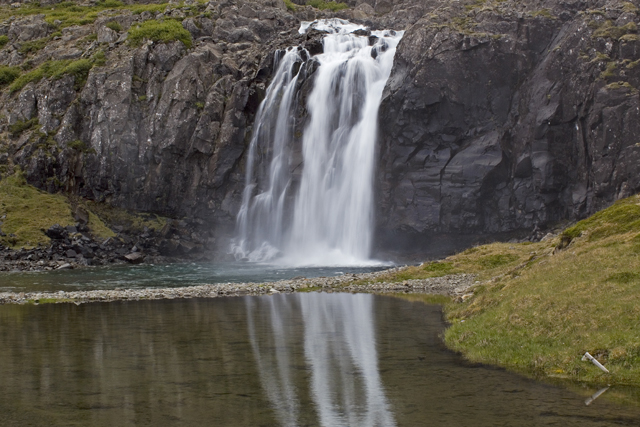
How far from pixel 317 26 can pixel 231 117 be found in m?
28.2

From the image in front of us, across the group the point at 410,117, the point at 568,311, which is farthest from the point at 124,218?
the point at 568,311

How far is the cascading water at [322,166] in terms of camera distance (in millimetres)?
75600

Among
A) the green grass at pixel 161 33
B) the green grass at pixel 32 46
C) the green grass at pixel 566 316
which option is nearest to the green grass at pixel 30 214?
the green grass at pixel 161 33

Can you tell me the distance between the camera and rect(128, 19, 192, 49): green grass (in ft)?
329

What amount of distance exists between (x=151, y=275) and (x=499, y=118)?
45303 mm

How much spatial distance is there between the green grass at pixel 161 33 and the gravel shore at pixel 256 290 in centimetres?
6903

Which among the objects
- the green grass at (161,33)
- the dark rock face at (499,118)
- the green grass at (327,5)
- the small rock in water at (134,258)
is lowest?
the small rock in water at (134,258)

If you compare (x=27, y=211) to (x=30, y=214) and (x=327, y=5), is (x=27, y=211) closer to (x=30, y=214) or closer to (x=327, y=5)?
(x=30, y=214)

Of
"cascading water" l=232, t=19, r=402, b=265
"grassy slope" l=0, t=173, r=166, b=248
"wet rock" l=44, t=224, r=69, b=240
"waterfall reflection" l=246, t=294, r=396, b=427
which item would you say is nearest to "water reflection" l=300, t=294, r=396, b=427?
"waterfall reflection" l=246, t=294, r=396, b=427

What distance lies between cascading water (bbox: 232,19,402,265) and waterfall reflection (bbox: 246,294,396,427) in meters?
41.8

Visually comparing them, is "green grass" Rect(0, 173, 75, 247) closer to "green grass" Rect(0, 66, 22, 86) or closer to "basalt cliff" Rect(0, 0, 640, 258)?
"basalt cliff" Rect(0, 0, 640, 258)

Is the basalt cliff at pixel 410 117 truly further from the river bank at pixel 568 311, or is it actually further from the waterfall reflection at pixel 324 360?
the waterfall reflection at pixel 324 360

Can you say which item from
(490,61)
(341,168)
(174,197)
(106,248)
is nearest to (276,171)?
(341,168)

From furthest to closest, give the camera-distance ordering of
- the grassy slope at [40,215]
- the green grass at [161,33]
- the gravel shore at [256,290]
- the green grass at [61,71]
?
the green grass at [161,33], the green grass at [61,71], the grassy slope at [40,215], the gravel shore at [256,290]
